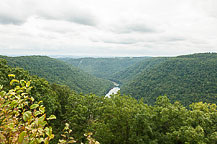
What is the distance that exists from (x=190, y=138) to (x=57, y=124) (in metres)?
22.1

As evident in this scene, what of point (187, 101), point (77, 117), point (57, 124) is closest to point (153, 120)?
point (77, 117)

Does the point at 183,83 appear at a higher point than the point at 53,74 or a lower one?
lower

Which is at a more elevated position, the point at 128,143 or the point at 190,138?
the point at 190,138

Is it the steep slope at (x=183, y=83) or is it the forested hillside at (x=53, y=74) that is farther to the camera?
the forested hillside at (x=53, y=74)

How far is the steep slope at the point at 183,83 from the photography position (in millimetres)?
92062

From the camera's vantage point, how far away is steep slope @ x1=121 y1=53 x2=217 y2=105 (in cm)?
9206

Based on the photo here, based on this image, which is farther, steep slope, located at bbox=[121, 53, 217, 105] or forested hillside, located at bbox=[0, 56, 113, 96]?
forested hillside, located at bbox=[0, 56, 113, 96]

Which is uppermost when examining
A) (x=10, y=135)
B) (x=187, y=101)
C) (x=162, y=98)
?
(x=10, y=135)

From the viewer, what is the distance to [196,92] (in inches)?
3794

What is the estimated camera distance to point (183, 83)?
115812 millimetres

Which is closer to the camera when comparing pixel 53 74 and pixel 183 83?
pixel 183 83

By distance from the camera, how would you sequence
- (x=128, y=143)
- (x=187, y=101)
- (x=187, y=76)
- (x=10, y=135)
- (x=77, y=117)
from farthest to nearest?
(x=187, y=76) → (x=187, y=101) → (x=77, y=117) → (x=128, y=143) → (x=10, y=135)

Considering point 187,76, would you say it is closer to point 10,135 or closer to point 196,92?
point 196,92

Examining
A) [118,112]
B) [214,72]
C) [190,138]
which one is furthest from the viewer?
[214,72]
